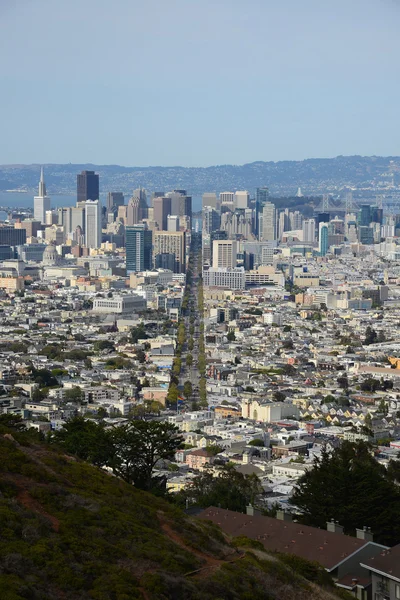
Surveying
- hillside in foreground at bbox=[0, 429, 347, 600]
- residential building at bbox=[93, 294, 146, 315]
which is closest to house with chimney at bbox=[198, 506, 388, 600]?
hillside in foreground at bbox=[0, 429, 347, 600]

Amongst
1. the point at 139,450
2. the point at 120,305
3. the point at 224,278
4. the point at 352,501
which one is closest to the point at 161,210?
the point at 224,278

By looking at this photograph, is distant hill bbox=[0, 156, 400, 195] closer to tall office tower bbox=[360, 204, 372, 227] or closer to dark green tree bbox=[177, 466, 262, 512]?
tall office tower bbox=[360, 204, 372, 227]

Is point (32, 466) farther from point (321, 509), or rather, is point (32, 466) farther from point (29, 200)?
point (29, 200)

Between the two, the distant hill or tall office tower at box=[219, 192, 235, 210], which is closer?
tall office tower at box=[219, 192, 235, 210]

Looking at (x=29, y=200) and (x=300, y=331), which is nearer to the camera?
(x=300, y=331)

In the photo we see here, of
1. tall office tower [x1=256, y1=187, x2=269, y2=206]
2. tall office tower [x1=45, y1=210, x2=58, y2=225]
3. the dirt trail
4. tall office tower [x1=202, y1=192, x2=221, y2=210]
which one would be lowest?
tall office tower [x1=45, y1=210, x2=58, y2=225]

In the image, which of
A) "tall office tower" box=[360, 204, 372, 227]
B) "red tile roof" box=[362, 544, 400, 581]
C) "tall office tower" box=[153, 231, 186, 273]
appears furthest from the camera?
"tall office tower" box=[360, 204, 372, 227]

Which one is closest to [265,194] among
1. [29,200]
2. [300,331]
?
[29,200]
